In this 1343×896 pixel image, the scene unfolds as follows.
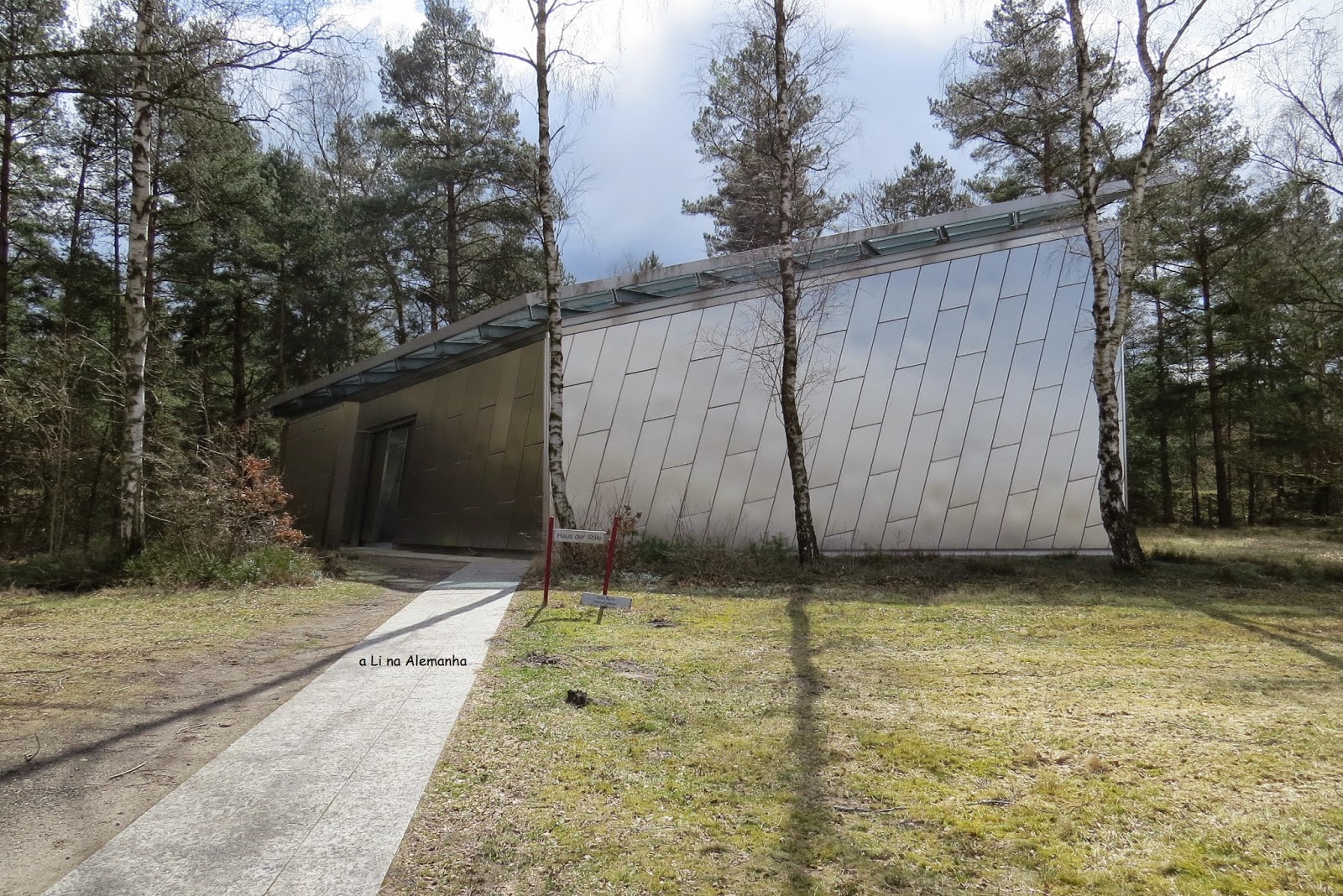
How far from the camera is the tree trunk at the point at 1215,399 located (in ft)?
80.2

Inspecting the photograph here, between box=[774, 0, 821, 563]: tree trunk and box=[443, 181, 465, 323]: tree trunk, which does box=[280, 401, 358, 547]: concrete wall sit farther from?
box=[774, 0, 821, 563]: tree trunk

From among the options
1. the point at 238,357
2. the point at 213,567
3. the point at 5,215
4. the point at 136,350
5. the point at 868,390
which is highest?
the point at 5,215

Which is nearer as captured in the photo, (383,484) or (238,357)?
(383,484)

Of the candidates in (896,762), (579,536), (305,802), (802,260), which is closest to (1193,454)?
(802,260)

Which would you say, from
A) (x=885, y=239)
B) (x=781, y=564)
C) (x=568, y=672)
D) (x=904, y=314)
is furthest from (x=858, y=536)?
(x=568, y=672)

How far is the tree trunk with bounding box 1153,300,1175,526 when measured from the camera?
26.1 meters

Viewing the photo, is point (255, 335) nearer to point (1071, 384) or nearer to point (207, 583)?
point (207, 583)

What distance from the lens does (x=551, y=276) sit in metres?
13.1

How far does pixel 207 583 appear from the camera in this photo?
10688 millimetres

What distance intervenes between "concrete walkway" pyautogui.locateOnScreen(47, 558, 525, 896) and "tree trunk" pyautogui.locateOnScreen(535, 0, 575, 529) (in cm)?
662

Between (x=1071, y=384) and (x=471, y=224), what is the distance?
65.7 feet

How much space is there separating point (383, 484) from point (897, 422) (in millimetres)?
15773

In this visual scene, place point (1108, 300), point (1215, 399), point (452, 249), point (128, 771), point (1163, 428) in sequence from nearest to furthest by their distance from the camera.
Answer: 1. point (128, 771)
2. point (1108, 300)
3. point (1215, 399)
4. point (452, 249)
5. point (1163, 428)

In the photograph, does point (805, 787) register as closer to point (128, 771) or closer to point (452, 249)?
point (128, 771)
